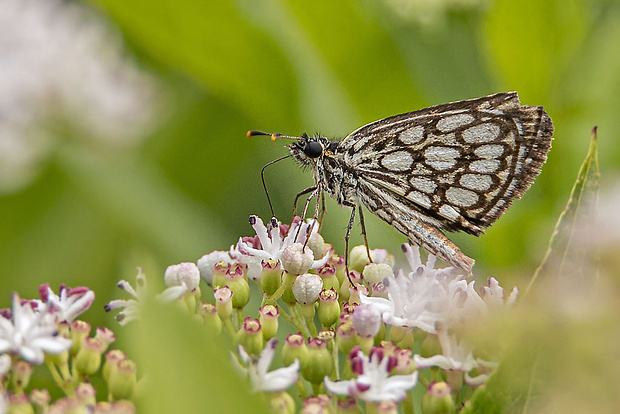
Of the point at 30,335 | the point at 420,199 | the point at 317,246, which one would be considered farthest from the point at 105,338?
the point at 420,199

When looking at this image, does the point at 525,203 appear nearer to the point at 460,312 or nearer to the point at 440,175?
the point at 440,175

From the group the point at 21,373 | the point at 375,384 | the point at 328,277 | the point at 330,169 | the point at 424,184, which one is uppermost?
the point at 424,184

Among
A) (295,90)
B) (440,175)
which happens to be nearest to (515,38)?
(440,175)

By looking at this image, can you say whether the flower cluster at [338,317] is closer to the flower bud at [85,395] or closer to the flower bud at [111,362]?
the flower bud at [111,362]

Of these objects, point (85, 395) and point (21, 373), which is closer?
point (85, 395)

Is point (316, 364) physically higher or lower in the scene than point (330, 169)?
lower

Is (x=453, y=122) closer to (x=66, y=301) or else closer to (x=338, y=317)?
(x=338, y=317)
